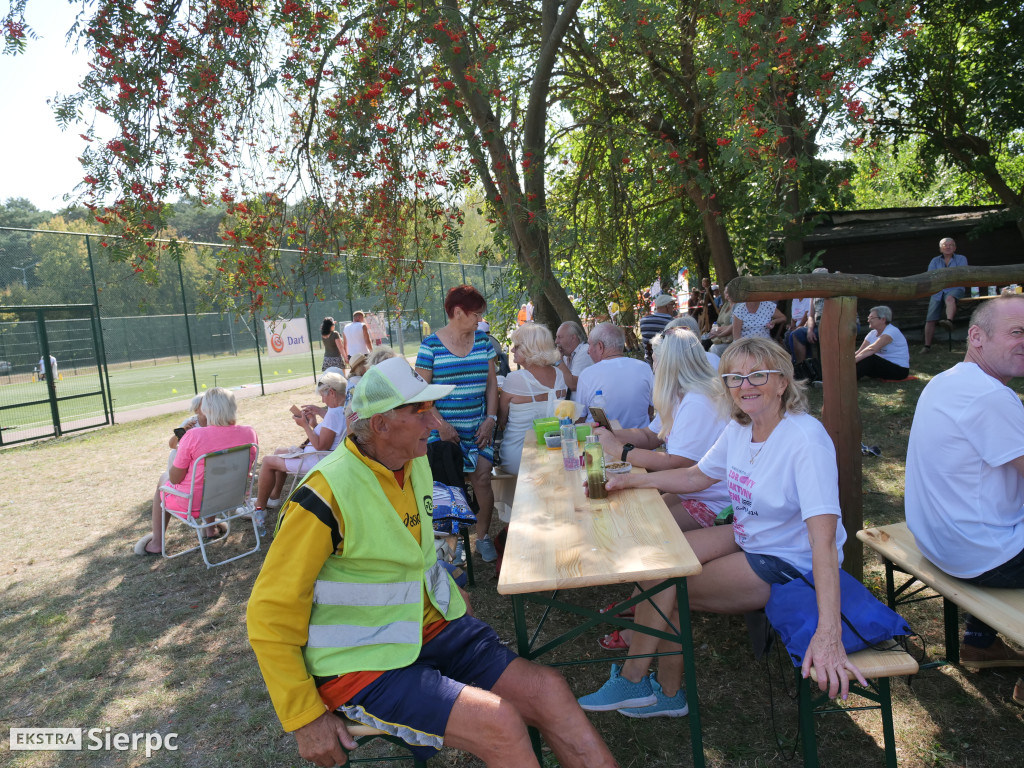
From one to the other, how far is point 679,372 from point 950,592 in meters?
1.42

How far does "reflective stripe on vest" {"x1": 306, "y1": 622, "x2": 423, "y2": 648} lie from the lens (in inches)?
76.4

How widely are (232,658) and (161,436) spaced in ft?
27.0

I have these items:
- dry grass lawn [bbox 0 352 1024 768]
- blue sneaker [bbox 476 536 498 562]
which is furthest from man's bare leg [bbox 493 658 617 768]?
blue sneaker [bbox 476 536 498 562]

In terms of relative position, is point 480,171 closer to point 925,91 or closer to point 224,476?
point 224,476

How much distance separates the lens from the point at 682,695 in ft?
9.28

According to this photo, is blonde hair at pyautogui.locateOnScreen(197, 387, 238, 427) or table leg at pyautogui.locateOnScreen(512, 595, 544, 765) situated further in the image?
blonde hair at pyautogui.locateOnScreen(197, 387, 238, 427)

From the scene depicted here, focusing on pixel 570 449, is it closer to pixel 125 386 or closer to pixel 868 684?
pixel 868 684

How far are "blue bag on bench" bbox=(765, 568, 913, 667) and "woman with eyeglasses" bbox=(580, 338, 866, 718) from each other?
0.06 metres

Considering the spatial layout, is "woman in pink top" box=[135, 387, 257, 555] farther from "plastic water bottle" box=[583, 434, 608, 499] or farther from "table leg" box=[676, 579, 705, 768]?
"table leg" box=[676, 579, 705, 768]

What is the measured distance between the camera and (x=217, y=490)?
512 cm

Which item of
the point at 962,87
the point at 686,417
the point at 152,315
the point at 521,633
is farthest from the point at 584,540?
the point at 152,315

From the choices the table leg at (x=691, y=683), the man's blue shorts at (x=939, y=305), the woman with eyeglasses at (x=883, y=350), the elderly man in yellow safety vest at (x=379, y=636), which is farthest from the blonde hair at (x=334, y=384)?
the man's blue shorts at (x=939, y=305)

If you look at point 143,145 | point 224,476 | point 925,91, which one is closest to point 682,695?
point 224,476

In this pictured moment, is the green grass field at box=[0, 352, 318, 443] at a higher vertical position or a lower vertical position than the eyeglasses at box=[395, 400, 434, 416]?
lower
